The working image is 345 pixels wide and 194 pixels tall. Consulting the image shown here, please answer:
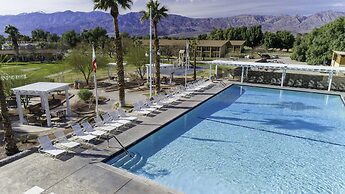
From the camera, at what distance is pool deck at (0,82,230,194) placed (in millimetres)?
8969

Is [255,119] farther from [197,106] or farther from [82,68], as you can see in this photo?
[82,68]

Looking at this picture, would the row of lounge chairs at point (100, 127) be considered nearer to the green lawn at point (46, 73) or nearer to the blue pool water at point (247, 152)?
the blue pool water at point (247, 152)

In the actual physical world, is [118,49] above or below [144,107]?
Answer: above

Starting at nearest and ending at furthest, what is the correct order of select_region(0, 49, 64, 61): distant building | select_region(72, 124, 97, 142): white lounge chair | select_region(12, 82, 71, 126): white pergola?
1. select_region(72, 124, 97, 142): white lounge chair
2. select_region(12, 82, 71, 126): white pergola
3. select_region(0, 49, 64, 61): distant building

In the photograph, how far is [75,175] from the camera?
386 inches

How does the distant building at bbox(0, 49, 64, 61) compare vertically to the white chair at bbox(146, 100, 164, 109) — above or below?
above

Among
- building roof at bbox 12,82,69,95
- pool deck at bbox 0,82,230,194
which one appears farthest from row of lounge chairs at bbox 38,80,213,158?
building roof at bbox 12,82,69,95

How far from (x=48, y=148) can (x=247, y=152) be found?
10137 millimetres

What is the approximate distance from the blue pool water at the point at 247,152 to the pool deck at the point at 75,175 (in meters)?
1.13

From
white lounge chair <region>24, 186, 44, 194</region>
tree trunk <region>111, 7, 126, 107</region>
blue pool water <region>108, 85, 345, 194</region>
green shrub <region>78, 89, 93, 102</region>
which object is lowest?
blue pool water <region>108, 85, 345, 194</region>

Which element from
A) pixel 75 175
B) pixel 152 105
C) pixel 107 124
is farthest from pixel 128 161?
pixel 152 105

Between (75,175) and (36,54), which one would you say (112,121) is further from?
(36,54)

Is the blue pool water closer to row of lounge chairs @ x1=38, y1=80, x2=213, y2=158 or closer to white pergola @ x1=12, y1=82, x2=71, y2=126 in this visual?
row of lounge chairs @ x1=38, y1=80, x2=213, y2=158

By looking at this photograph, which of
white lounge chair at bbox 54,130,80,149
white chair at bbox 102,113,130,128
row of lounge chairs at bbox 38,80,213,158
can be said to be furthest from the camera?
A: white chair at bbox 102,113,130,128
